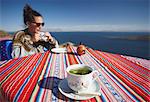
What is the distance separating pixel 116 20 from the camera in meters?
4.46

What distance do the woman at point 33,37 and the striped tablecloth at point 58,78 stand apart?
684 millimetres

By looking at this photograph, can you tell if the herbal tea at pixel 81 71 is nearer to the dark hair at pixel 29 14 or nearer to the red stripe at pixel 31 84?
the red stripe at pixel 31 84

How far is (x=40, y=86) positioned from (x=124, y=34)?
4.34 metres

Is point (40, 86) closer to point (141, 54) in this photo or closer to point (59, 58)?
point (59, 58)

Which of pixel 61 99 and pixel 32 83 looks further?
pixel 32 83

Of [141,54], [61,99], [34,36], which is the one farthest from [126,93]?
[141,54]

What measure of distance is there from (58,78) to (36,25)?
1.28 m

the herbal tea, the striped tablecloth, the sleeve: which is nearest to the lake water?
the sleeve

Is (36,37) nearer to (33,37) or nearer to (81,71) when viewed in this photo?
(33,37)

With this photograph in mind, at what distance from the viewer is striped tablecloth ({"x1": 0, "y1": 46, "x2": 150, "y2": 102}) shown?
1.93ft

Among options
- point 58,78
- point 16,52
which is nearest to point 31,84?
point 58,78

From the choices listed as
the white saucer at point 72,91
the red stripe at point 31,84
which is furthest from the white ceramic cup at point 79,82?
the red stripe at point 31,84

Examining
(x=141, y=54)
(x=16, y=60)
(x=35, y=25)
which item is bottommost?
(x=141, y=54)

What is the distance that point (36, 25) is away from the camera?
1.90 m
